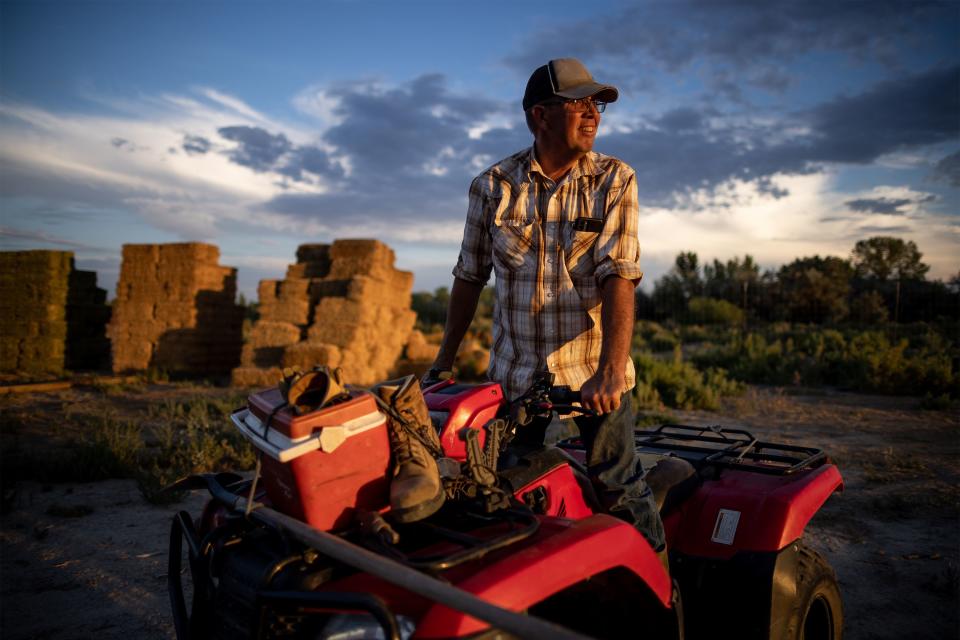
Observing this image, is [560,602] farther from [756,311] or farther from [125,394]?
[756,311]

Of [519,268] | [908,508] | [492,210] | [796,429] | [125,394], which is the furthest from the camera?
[125,394]

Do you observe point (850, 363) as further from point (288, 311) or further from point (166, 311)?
point (166, 311)

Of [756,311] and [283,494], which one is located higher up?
[756,311]

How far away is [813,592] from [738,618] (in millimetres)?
409

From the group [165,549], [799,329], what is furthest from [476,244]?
[799,329]

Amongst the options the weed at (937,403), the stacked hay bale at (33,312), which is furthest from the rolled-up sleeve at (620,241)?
the stacked hay bale at (33,312)

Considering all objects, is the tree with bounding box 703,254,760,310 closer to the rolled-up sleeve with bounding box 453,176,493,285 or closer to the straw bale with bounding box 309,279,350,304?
the straw bale with bounding box 309,279,350,304

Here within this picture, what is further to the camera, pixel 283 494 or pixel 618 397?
pixel 618 397

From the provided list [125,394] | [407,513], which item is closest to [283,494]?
[407,513]

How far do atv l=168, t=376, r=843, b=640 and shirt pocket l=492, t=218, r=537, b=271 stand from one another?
578mm

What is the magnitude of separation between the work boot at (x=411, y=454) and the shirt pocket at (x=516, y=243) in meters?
0.99

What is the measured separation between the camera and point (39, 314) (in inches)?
642

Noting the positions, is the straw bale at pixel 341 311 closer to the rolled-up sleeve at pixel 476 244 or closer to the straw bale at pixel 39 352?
the straw bale at pixel 39 352

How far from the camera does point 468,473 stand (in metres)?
1.93
